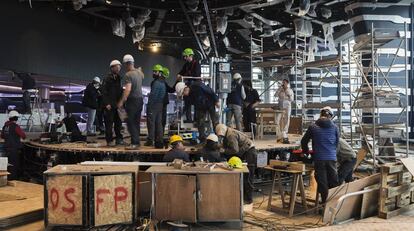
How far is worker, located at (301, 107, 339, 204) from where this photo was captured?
6.02 metres

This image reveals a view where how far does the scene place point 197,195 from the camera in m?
5.15

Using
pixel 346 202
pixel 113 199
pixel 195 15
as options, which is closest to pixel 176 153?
pixel 113 199

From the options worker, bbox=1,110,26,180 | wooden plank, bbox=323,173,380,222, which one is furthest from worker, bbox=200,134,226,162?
worker, bbox=1,110,26,180

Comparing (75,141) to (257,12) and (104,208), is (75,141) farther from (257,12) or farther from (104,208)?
(257,12)

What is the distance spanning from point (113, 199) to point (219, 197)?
1358 millimetres

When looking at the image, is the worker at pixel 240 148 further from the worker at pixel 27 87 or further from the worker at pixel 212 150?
the worker at pixel 27 87

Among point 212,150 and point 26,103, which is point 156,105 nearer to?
point 212,150

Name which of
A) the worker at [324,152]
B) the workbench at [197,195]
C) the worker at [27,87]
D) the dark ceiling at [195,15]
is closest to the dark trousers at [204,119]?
the worker at [324,152]

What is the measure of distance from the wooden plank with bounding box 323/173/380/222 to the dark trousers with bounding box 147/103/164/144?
131 inches

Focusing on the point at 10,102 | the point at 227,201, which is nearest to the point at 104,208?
the point at 227,201

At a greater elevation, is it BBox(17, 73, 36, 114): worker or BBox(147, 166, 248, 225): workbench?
BBox(17, 73, 36, 114): worker

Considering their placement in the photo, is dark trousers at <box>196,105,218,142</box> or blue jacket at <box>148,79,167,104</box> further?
dark trousers at <box>196,105,218,142</box>

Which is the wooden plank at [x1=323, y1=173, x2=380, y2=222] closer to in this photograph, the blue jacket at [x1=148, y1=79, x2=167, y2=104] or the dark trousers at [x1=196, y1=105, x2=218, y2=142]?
the dark trousers at [x1=196, y1=105, x2=218, y2=142]

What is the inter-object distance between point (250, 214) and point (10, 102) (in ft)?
30.3
